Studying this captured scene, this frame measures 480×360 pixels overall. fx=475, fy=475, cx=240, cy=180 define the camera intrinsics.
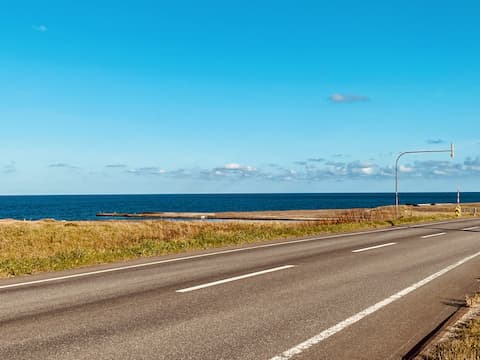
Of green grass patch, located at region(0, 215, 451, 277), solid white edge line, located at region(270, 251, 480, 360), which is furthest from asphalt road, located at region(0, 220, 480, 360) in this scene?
green grass patch, located at region(0, 215, 451, 277)

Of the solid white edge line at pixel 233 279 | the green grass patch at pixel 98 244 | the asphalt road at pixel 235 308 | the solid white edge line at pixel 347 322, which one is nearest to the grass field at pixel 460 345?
the asphalt road at pixel 235 308

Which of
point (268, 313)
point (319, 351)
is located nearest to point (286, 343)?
point (319, 351)

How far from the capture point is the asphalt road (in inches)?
206

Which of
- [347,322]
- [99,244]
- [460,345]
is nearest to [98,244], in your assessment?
[99,244]

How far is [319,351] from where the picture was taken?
5105 millimetres

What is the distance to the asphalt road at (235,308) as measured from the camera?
5.23 metres

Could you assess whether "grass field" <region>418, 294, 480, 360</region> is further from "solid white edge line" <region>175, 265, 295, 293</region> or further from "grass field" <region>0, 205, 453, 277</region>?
"grass field" <region>0, 205, 453, 277</region>

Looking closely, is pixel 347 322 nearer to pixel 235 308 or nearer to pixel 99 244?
pixel 235 308

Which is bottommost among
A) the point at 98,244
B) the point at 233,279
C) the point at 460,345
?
the point at 98,244

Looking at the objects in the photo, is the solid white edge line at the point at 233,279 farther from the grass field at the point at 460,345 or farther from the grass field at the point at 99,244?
the grass field at the point at 99,244

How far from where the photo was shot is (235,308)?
7.11 m

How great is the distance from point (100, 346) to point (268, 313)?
2485mm

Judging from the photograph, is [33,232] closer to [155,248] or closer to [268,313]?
[155,248]

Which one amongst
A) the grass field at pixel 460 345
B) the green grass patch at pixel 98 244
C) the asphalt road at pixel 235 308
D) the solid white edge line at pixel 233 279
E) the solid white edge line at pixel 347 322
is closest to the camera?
the grass field at pixel 460 345
